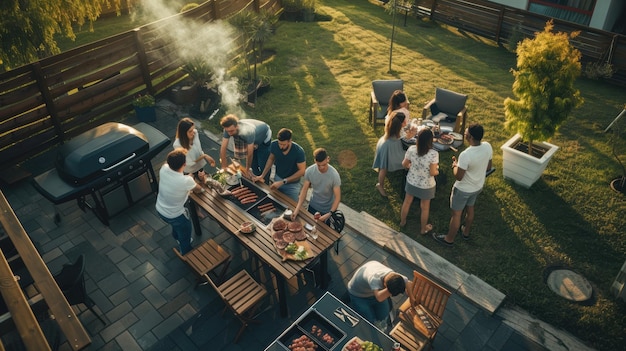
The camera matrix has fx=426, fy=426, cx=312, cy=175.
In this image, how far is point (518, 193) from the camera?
30.1 ft

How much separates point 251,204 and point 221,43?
885cm

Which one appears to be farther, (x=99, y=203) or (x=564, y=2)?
(x=564, y=2)

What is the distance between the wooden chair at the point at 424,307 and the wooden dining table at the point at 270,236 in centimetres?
139

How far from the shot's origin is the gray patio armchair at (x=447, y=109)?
1065cm

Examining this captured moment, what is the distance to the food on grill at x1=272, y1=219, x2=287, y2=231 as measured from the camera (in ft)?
22.1

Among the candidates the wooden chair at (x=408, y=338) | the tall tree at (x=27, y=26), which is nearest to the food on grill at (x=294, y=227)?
the wooden chair at (x=408, y=338)

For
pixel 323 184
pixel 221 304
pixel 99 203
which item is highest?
pixel 323 184

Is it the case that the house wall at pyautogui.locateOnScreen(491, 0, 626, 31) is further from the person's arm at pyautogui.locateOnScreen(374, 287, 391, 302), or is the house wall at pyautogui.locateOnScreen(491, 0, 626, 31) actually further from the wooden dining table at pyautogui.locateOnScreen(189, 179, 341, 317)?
the person's arm at pyautogui.locateOnScreen(374, 287, 391, 302)

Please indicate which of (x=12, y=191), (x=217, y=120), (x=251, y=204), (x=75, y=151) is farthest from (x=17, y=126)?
(x=251, y=204)

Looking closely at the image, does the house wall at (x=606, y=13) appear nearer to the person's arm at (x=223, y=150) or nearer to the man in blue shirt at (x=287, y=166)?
the man in blue shirt at (x=287, y=166)

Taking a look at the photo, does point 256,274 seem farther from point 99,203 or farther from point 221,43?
point 221,43

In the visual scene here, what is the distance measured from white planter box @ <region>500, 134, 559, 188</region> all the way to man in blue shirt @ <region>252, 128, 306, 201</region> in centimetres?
468

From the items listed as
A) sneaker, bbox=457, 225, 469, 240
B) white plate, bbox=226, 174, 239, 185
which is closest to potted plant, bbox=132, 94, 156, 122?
white plate, bbox=226, 174, 239, 185

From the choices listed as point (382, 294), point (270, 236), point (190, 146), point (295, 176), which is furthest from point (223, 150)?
point (382, 294)
